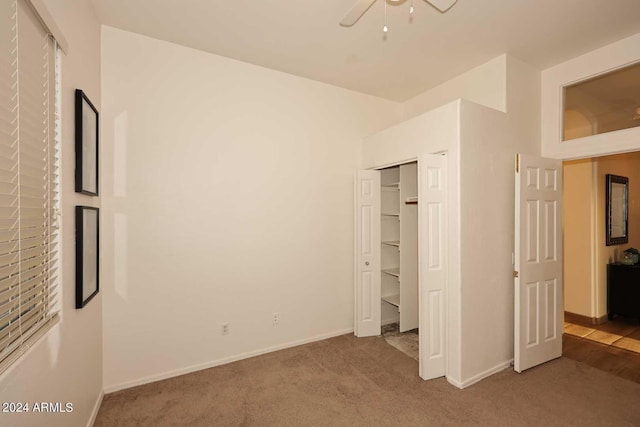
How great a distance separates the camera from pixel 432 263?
271 cm

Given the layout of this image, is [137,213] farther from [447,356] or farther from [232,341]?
[447,356]

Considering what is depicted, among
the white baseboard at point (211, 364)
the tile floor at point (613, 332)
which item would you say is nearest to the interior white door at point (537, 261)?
the tile floor at point (613, 332)

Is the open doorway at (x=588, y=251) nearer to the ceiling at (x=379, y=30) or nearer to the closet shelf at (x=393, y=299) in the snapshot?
the ceiling at (x=379, y=30)

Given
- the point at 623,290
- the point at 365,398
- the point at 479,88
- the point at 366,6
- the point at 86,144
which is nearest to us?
the point at 366,6

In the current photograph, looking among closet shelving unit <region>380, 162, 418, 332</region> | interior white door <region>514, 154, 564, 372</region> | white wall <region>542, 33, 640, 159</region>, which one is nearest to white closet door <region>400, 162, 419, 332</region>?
closet shelving unit <region>380, 162, 418, 332</region>

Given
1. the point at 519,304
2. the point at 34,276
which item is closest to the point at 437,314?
the point at 519,304

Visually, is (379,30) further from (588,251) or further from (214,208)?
(588,251)

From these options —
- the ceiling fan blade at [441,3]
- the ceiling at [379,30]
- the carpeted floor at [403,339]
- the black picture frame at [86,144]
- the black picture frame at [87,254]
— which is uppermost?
the ceiling at [379,30]

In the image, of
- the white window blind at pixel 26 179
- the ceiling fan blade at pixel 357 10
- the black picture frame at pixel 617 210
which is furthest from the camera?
the black picture frame at pixel 617 210

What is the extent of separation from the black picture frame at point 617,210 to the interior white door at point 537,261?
1.71m

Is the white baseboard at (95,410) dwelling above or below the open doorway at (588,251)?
below

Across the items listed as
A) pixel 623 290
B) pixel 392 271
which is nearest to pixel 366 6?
pixel 392 271

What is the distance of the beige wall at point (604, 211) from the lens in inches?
156

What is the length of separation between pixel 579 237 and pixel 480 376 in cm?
282
